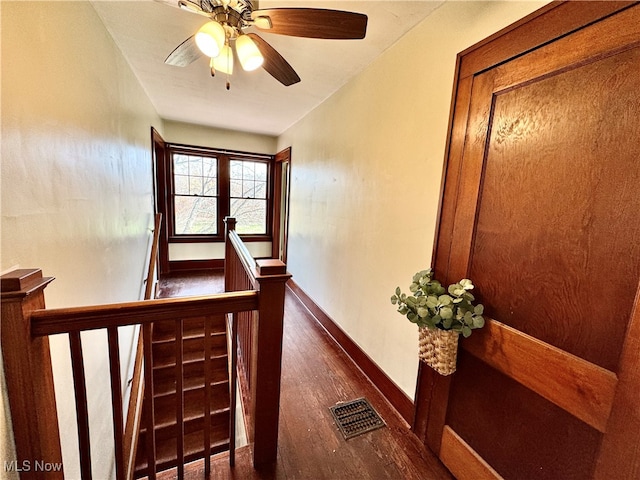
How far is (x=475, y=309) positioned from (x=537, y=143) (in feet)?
2.34

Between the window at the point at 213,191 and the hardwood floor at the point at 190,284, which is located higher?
the window at the point at 213,191

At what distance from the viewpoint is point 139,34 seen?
5.84 ft

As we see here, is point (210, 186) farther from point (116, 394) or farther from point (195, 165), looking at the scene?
point (116, 394)

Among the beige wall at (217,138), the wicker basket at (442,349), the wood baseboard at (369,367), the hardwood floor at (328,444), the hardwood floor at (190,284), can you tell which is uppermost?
the beige wall at (217,138)

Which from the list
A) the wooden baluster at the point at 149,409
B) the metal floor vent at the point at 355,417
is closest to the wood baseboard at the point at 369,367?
the metal floor vent at the point at 355,417

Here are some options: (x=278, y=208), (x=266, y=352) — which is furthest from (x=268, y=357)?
A: (x=278, y=208)

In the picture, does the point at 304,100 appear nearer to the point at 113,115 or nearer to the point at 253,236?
the point at 113,115

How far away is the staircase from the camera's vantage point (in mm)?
2223

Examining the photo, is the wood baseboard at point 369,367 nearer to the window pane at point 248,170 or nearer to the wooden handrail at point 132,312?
the wooden handrail at point 132,312

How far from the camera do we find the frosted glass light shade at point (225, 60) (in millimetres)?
1354

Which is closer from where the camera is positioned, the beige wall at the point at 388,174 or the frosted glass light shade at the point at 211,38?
the frosted glass light shade at the point at 211,38

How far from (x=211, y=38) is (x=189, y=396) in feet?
9.38

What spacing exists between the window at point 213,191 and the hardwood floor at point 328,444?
10.6 feet

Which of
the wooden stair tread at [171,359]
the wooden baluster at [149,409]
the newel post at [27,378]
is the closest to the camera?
the newel post at [27,378]
